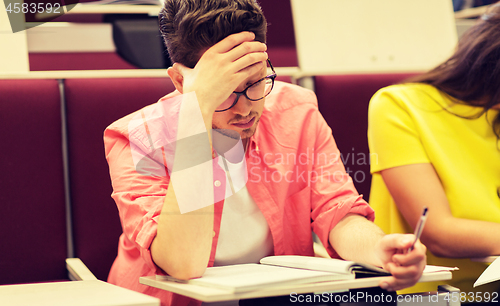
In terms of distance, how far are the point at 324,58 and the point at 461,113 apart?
556 millimetres

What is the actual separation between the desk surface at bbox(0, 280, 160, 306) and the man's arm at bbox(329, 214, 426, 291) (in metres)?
0.37

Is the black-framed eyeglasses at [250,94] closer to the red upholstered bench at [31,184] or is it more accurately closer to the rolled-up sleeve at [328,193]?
the rolled-up sleeve at [328,193]

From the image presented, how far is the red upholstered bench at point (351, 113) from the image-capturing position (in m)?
1.62

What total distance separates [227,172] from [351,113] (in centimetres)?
69

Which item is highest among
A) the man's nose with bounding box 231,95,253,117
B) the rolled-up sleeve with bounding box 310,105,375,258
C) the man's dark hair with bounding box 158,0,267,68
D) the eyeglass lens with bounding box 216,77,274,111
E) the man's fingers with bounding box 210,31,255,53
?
the man's dark hair with bounding box 158,0,267,68

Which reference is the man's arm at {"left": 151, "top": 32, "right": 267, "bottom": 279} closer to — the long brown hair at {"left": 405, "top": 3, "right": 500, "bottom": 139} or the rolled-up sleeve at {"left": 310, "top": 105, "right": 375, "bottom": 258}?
the rolled-up sleeve at {"left": 310, "top": 105, "right": 375, "bottom": 258}

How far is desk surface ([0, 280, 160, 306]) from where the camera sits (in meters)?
0.69

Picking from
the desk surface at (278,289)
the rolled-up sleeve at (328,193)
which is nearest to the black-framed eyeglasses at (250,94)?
the rolled-up sleeve at (328,193)

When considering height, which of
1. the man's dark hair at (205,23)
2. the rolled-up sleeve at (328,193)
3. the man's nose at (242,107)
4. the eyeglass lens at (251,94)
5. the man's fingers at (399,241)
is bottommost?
the rolled-up sleeve at (328,193)

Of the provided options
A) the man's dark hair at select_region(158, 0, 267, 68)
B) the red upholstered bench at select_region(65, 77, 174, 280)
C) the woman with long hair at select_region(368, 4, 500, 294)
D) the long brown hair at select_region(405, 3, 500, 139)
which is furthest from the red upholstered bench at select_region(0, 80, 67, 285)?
the long brown hair at select_region(405, 3, 500, 139)

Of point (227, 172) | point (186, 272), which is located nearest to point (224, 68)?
point (227, 172)

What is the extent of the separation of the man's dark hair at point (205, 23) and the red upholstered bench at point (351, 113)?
660 mm

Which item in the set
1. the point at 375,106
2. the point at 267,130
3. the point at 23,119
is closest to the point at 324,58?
the point at 375,106

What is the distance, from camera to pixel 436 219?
47.0 inches
